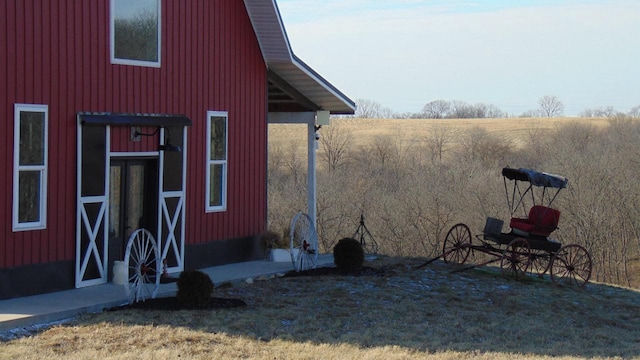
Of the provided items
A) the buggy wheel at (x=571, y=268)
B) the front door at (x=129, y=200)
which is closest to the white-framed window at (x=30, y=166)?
the front door at (x=129, y=200)

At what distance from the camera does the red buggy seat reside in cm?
1811

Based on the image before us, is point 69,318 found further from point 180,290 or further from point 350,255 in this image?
point 350,255

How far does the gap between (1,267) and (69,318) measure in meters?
1.45

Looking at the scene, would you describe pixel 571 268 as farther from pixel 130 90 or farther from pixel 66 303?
pixel 66 303

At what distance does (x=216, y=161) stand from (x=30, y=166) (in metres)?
4.50

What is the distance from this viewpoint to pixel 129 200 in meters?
15.7

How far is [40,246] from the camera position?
13.7m

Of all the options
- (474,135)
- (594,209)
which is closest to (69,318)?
(594,209)

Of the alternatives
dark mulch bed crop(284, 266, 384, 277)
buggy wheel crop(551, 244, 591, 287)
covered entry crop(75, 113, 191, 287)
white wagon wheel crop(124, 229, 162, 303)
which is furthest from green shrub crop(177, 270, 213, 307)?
buggy wheel crop(551, 244, 591, 287)

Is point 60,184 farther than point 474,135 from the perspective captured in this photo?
No

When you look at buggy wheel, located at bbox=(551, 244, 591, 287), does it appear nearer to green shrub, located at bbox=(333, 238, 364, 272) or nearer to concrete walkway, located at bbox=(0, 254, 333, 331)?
green shrub, located at bbox=(333, 238, 364, 272)

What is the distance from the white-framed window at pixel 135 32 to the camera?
15.1 m

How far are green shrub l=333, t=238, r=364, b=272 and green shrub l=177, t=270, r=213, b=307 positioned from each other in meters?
4.72

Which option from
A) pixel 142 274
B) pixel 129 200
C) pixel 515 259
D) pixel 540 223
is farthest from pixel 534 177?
pixel 142 274
